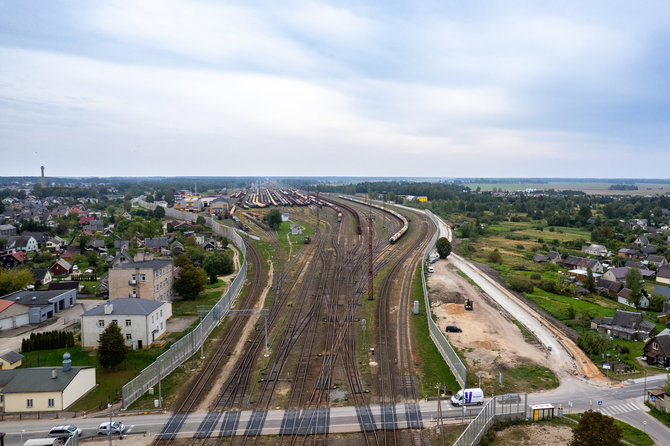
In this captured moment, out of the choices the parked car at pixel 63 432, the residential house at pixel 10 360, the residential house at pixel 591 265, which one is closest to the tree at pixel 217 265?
the residential house at pixel 10 360

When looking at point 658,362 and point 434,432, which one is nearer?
point 434,432

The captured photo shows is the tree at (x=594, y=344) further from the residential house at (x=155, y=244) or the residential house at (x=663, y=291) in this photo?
the residential house at (x=155, y=244)

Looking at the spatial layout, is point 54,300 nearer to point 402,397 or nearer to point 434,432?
point 402,397

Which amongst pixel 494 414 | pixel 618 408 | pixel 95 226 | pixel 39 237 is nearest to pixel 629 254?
pixel 618 408

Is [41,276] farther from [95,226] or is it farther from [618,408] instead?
[618,408]

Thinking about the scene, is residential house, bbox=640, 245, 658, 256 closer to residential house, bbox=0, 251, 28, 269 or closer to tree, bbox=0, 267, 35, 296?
tree, bbox=0, 267, 35, 296

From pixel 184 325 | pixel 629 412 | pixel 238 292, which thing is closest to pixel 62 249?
pixel 238 292
